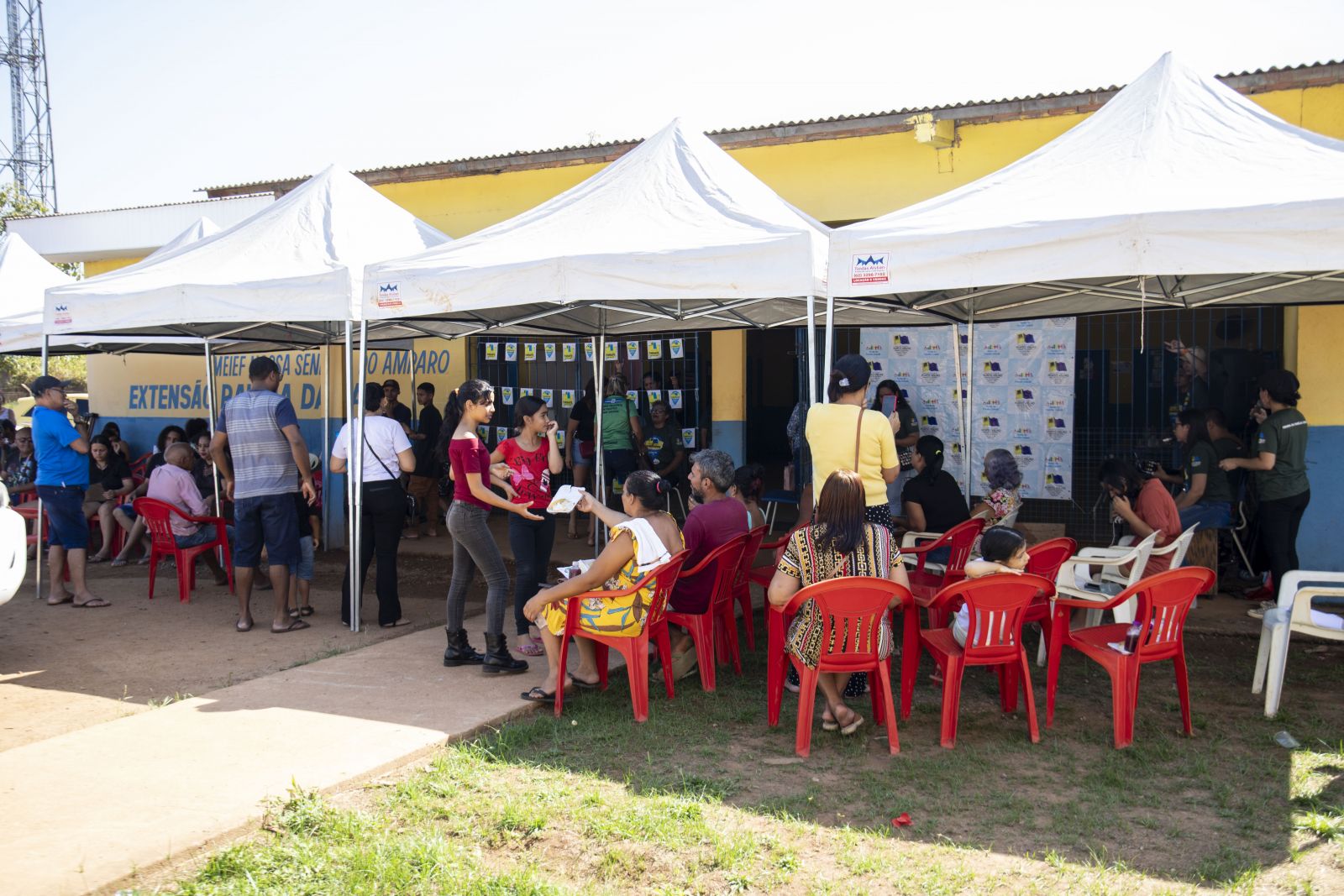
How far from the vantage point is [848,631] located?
4.51m

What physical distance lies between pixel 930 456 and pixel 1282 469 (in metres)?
2.33

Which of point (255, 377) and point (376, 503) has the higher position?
point (255, 377)

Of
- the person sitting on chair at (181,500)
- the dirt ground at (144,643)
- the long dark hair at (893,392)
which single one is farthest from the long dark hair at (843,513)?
the person sitting on chair at (181,500)

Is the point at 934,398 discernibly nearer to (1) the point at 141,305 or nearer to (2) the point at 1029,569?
(2) the point at 1029,569

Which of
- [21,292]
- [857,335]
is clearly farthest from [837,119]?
[21,292]

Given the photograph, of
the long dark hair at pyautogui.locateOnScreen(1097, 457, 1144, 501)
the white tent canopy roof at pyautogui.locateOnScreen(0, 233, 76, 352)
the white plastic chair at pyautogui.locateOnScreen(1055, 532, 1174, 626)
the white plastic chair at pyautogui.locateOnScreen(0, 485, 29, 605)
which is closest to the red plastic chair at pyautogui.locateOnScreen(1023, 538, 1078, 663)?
the white plastic chair at pyautogui.locateOnScreen(1055, 532, 1174, 626)

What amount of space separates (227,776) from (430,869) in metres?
1.29

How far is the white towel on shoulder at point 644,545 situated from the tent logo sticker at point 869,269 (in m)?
1.68

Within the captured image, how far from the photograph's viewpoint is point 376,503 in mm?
6883

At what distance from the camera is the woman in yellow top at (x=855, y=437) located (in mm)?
5219

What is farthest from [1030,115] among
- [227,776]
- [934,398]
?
[227,776]

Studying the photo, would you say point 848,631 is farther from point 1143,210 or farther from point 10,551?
point 10,551

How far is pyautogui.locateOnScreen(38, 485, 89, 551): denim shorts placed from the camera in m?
7.69

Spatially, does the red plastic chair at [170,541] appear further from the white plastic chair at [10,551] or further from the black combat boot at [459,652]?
the black combat boot at [459,652]
